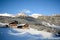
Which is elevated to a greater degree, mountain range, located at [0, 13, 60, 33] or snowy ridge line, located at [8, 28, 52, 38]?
mountain range, located at [0, 13, 60, 33]

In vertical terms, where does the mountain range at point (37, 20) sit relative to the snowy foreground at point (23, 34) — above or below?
above

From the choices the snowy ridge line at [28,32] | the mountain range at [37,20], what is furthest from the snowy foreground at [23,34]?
the mountain range at [37,20]

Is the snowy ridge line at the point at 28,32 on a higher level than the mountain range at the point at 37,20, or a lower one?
lower

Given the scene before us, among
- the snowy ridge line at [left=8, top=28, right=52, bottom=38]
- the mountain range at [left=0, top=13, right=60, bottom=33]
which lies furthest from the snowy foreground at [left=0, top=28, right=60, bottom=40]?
the mountain range at [left=0, top=13, right=60, bottom=33]

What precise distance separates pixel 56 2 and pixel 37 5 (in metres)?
0.34

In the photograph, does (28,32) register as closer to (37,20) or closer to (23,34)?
(23,34)

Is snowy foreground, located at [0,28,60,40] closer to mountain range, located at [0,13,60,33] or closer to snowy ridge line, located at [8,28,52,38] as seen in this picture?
snowy ridge line, located at [8,28,52,38]

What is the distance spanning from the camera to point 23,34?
216 centimetres

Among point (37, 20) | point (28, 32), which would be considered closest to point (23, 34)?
point (28, 32)

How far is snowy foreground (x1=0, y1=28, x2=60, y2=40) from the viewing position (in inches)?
84.2

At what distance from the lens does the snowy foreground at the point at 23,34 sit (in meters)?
2.14

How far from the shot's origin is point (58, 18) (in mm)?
2223

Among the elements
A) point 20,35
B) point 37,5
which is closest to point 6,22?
point 20,35

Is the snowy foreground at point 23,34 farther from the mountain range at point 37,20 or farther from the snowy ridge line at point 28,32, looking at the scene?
the mountain range at point 37,20
